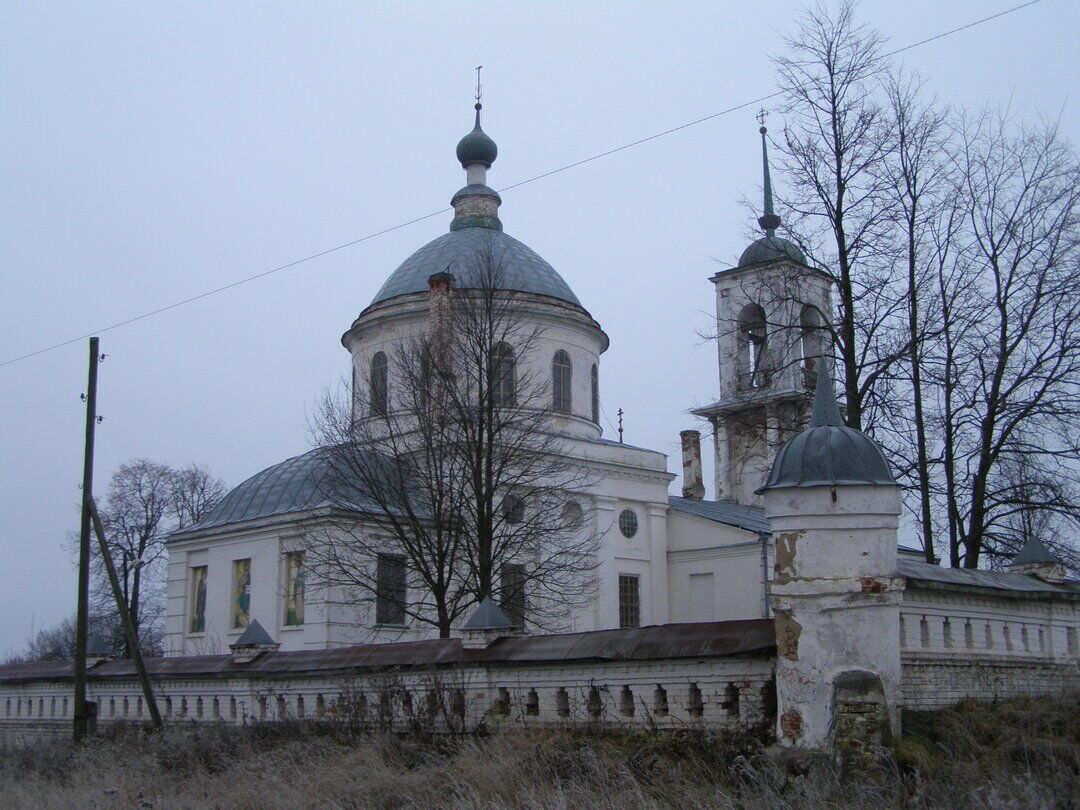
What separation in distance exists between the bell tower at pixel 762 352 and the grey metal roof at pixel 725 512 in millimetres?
901

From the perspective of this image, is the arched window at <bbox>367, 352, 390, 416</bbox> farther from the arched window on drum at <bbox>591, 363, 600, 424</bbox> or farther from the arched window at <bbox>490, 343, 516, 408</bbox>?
the arched window on drum at <bbox>591, 363, 600, 424</bbox>

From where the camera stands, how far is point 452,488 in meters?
18.9

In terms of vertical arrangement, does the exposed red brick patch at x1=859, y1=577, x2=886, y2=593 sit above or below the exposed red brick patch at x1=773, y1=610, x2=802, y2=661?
above

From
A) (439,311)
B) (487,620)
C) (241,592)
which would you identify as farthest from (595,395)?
(487,620)

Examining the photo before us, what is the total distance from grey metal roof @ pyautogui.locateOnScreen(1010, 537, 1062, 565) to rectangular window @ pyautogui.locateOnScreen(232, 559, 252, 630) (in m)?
15.6

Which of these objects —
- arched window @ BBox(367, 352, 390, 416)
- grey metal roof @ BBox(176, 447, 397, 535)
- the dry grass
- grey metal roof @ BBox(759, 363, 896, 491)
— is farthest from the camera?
grey metal roof @ BBox(176, 447, 397, 535)

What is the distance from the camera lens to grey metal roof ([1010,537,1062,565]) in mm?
13969

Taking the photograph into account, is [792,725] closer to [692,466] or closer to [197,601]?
[197,601]

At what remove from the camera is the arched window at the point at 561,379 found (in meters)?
27.5

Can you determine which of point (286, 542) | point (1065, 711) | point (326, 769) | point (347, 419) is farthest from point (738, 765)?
point (286, 542)

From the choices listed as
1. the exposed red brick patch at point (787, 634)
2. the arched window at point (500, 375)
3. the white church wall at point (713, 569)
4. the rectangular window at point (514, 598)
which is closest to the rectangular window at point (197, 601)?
the rectangular window at point (514, 598)

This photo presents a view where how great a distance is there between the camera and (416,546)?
19.5 metres

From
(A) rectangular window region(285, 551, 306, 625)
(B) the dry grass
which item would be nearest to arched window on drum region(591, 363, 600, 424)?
(A) rectangular window region(285, 551, 306, 625)

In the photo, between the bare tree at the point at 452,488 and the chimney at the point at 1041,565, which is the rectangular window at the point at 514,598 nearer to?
the bare tree at the point at 452,488
